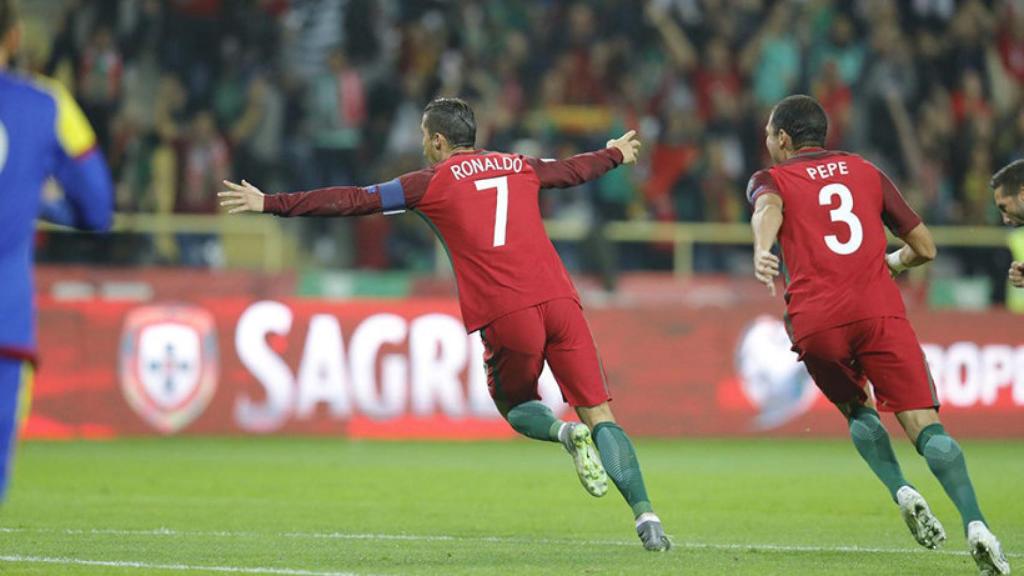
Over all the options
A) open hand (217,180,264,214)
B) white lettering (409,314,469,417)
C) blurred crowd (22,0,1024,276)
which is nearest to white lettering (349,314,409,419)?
white lettering (409,314,469,417)

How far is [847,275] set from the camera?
8.66 metres

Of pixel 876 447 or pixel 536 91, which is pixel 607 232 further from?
pixel 876 447

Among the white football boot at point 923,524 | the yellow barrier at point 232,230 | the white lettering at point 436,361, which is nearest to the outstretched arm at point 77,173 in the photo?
the white football boot at point 923,524

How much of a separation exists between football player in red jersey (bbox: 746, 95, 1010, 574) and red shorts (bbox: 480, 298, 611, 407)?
3.35 feet

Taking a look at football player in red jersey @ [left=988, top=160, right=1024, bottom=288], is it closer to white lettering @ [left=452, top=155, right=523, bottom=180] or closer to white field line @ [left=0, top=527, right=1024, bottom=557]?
white field line @ [left=0, top=527, right=1024, bottom=557]

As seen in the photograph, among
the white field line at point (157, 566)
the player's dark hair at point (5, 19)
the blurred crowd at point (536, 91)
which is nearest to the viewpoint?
the player's dark hair at point (5, 19)

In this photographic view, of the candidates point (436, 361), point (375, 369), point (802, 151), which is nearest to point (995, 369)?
point (436, 361)

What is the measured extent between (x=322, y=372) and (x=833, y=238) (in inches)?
383

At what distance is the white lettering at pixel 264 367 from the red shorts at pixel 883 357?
9576 mm

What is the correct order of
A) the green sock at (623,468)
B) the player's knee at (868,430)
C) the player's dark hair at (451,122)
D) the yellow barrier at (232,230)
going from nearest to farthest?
1. the green sock at (623,468)
2. the player's knee at (868,430)
3. the player's dark hair at (451,122)
4. the yellow barrier at (232,230)

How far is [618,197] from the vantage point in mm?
20828

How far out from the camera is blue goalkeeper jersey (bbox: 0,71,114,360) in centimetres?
625

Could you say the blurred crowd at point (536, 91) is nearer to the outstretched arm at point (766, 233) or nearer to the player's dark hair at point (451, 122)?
the player's dark hair at point (451, 122)

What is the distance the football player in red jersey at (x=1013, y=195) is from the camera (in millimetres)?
8711
